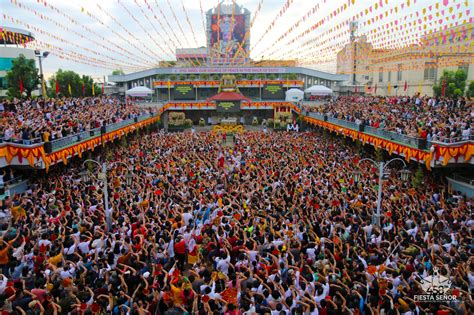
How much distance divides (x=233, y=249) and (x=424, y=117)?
60.8 feet

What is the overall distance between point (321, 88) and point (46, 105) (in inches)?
1140

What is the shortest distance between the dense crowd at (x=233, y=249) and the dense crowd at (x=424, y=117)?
2728 millimetres

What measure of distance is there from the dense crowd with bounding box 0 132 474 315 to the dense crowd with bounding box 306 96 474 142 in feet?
8.95

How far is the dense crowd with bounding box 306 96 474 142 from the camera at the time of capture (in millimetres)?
16503

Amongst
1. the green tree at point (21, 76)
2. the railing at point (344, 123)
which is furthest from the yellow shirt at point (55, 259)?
the green tree at point (21, 76)

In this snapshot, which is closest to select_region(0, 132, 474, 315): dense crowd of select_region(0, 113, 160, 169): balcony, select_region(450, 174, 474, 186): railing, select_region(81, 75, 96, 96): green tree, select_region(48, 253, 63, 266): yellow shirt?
select_region(48, 253, 63, 266): yellow shirt

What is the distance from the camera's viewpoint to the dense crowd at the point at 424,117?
16.5 meters

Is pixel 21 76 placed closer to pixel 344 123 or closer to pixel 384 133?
pixel 344 123

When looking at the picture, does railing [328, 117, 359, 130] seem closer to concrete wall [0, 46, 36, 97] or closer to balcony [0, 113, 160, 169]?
balcony [0, 113, 160, 169]

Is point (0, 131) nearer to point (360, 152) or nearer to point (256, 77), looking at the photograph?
point (360, 152)

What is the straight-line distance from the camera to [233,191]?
563 inches

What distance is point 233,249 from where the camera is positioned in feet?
29.7

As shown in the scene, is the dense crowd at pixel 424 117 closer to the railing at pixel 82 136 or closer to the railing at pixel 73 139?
the railing at pixel 82 136

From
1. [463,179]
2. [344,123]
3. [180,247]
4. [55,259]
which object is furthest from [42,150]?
[344,123]
